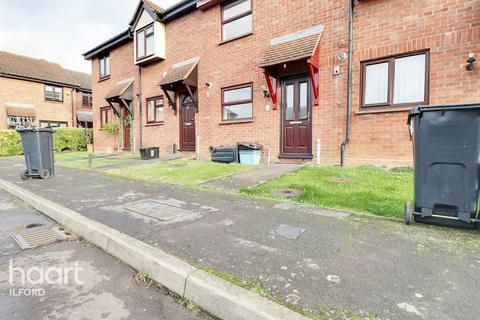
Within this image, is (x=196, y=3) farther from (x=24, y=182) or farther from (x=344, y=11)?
(x=24, y=182)

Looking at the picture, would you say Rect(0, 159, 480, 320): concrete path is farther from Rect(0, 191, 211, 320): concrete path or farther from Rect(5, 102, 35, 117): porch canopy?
Rect(5, 102, 35, 117): porch canopy

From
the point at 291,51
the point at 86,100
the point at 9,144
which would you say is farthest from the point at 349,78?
the point at 86,100

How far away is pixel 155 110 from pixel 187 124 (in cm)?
247

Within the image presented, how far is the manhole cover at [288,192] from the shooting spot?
4969 millimetres

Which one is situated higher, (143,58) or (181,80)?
(143,58)

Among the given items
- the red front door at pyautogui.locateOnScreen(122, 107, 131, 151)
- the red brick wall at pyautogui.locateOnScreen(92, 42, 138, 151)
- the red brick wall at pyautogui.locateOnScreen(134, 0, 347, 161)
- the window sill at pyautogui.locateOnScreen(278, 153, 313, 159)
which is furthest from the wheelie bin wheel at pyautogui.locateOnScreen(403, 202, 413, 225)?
the red front door at pyautogui.locateOnScreen(122, 107, 131, 151)

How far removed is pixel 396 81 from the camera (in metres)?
7.12

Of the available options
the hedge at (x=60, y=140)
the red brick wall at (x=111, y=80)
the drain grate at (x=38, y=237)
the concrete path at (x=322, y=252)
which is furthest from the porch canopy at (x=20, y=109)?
the drain grate at (x=38, y=237)

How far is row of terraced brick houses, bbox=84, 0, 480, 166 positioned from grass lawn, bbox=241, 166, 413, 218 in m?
1.38

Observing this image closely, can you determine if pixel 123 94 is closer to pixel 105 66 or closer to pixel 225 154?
pixel 105 66

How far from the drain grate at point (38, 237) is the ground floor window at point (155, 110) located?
1010 centimetres

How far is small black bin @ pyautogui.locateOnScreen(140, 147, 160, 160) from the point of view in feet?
37.8

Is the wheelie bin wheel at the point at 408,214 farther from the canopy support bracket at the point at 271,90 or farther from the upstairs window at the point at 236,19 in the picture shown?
the upstairs window at the point at 236,19

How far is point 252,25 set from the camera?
959cm
